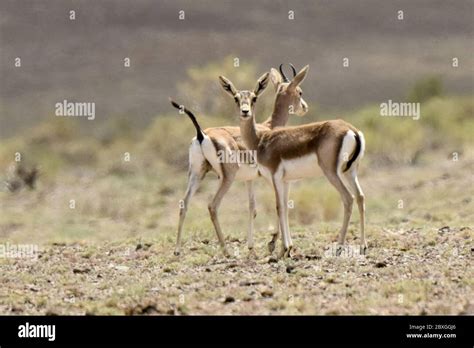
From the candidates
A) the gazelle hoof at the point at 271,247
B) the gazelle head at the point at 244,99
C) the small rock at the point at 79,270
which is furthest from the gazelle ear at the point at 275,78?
the small rock at the point at 79,270

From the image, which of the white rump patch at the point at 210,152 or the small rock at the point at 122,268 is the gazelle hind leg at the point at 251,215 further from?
the small rock at the point at 122,268

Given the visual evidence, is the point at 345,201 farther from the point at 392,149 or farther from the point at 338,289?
the point at 392,149

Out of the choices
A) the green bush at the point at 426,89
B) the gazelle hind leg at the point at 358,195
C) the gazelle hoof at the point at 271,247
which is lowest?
the gazelle hoof at the point at 271,247

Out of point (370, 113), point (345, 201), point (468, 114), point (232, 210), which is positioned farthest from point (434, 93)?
point (345, 201)

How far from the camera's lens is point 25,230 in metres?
30.9

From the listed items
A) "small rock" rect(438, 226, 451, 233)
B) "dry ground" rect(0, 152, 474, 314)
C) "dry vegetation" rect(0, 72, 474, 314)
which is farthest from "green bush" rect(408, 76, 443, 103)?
"small rock" rect(438, 226, 451, 233)

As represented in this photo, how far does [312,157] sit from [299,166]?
243 millimetres

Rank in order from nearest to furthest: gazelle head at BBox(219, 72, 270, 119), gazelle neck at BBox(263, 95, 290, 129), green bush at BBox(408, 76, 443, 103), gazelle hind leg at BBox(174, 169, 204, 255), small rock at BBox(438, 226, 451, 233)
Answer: gazelle head at BBox(219, 72, 270, 119) → gazelle hind leg at BBox(174, 169, 204, 255) → gazelle neck at BBox(263, 95, 290, 129) → small rock at BBox(438, 226, 451, 233) → green bush at BBox(408, 76, 443, 103)

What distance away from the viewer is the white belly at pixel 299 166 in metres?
15.7

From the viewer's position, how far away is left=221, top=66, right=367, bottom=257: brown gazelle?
1555 cm

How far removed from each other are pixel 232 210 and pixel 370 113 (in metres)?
25.8

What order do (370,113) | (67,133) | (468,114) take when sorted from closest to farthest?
1. (370,113)
2. (468,114)
3. (67,133)

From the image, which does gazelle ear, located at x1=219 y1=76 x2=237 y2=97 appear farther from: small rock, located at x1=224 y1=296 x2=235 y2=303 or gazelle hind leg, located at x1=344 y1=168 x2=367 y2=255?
small rock, located at x1=224 y1=296 x2=235 y2=303

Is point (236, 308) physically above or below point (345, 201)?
below
